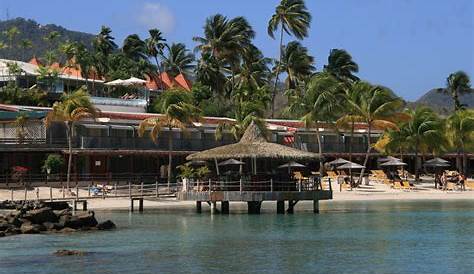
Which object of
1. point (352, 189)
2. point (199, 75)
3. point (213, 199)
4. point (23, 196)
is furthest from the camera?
point (199, 75)

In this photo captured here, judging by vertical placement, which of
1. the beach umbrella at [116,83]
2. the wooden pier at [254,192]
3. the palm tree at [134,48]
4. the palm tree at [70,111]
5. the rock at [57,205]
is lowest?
the rock at [57,205]

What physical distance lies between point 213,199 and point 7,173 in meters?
18.5

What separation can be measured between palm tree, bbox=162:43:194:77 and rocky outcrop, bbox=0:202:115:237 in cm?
7077

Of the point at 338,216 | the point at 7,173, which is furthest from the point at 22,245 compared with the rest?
the point at 7,173

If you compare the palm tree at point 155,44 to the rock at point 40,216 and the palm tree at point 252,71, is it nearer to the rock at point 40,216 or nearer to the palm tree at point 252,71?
the palm tree at point 252,71

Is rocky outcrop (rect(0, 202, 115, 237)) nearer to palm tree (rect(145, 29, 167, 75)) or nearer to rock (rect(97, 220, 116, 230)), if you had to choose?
rock (rect(97, 220, 116, 230))

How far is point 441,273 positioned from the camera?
1056 inches

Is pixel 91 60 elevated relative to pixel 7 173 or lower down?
elevated

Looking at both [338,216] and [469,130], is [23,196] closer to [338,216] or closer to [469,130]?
[338,216]

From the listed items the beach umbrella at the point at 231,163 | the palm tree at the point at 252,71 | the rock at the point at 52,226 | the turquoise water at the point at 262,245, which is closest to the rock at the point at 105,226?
the turquoise water at the point at 262,245

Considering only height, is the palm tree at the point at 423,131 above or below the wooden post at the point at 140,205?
above

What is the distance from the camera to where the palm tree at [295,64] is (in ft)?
327

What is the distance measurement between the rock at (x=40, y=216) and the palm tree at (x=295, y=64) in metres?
60.4

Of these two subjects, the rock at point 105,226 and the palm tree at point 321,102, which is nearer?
the rock at point 105,226
